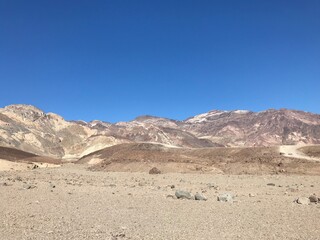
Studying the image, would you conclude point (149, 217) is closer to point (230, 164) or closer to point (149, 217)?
point (149, 217)

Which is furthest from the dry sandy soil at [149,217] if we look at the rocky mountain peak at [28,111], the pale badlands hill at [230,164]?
the rocky mountain peak at [28,111]

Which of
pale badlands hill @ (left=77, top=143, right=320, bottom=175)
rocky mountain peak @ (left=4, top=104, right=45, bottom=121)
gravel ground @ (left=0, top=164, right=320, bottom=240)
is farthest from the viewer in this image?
rocky mountain peak @ (left=4, top=104, right=45, bottom=121)

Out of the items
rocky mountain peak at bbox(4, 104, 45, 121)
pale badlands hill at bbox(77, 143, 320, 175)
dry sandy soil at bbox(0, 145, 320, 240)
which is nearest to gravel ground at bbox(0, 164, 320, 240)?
dry sandy soil at bbox(0, 145, 320, 240)

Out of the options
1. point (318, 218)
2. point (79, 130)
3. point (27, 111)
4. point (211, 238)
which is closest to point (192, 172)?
point (318, 218)

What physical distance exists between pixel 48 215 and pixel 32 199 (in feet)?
15.1

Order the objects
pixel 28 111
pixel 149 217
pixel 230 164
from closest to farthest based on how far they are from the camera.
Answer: pixel 149 217, pixel 230 164, pixel 28 111

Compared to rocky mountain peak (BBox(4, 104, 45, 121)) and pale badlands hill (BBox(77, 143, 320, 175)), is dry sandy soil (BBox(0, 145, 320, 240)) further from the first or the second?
rocky mountain peak (BBox(4, 104, 45, 121))

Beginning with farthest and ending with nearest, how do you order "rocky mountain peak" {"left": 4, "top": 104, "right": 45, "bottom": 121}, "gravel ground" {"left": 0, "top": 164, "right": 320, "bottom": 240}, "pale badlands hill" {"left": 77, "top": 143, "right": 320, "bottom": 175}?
1. "rocky mountain peak" {"left": 4, "top": 104, "right": 45, "bottom": 121}
2. "pale badlands hill" {"left": 77, "top": 143, "right": 320, "bottom": 175}
3. "gravel ground" {"left": 0, "top": 164, "right": 320, "bottom": 240}

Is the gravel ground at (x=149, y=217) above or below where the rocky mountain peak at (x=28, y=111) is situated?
below

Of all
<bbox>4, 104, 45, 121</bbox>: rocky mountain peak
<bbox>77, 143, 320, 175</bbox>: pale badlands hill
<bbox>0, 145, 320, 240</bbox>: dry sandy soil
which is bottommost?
<bbox>0, 145, 320, 240</bbox>: dry sandy soil

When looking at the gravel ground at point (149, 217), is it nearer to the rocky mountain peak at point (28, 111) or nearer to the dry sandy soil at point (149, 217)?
the dry sandy soil at point (149, 217)

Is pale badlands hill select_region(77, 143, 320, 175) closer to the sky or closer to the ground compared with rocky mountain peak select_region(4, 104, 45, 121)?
closer to the ground

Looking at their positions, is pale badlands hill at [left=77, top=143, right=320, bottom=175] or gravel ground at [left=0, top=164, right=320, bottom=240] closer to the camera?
gravel ground at [left=0, top=164, right=320, bottom=240]

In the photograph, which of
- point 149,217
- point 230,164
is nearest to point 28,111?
point 230,164
